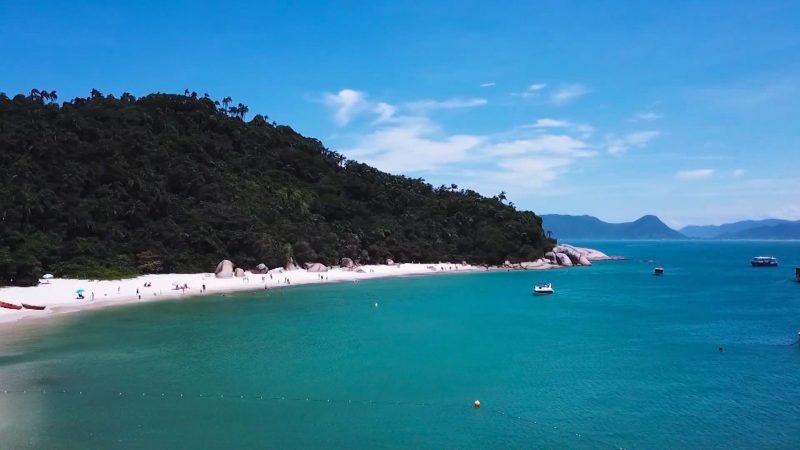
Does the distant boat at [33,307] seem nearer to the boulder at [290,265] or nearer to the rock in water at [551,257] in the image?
the boulder at [290,265]

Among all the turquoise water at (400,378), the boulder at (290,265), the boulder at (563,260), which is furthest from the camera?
the boulder at (563,260)

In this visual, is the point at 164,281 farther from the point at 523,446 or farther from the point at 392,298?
the point at 523,446

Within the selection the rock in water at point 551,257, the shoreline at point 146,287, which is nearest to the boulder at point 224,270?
the shoreline at point 146,287

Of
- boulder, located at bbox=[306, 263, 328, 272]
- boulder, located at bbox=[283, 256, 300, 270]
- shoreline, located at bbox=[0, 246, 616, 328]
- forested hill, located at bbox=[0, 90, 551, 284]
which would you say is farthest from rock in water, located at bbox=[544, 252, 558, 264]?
boulder, located at bbox=[283, 256, 300, 270]

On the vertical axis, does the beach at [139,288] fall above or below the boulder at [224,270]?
below

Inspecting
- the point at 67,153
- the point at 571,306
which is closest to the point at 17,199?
the point at 67,153

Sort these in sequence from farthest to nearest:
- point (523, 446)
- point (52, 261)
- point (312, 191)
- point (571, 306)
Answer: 1. point (312, 191)
2. point (52, 261)
3. point (571, 306)
4. point (523, 446)

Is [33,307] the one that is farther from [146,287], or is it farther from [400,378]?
[400,378]

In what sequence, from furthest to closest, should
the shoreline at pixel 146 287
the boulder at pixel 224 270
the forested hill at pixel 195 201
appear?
1. the boulder at pixel 224 270
2. the forested hill at pixel 195 201
3. the shoreline at pixel 146 287
